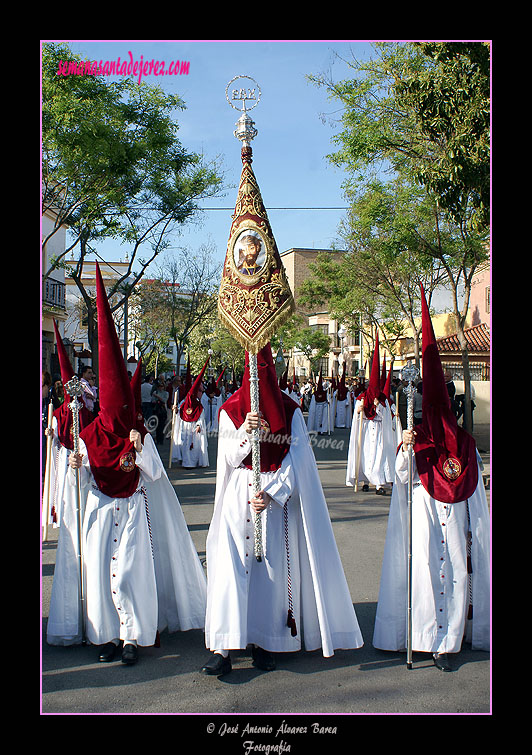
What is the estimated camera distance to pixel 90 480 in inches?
208

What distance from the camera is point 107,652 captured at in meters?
4.86

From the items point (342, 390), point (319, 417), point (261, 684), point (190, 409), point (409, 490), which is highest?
point (342, 390)

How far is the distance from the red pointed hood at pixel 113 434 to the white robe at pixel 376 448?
7260mm

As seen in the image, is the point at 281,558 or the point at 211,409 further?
the point at 211,409

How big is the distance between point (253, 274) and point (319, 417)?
70.3ft

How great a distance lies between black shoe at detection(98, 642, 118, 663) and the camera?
482 cm

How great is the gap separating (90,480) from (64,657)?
1.27 meters

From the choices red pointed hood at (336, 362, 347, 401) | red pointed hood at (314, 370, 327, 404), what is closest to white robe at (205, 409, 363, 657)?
red pointed hood at (314, 370, 327, 404)

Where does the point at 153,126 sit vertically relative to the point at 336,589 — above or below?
above

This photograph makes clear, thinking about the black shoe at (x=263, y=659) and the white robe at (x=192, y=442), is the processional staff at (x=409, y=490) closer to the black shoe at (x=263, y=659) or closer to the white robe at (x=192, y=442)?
the black shoe at (x=263, y=659)

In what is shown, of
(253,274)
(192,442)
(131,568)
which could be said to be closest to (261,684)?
(131,568)

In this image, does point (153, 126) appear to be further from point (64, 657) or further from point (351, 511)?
point (64, 657)

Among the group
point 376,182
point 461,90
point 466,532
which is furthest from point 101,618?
point 376,182

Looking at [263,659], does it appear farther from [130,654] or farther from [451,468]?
[451,468]
